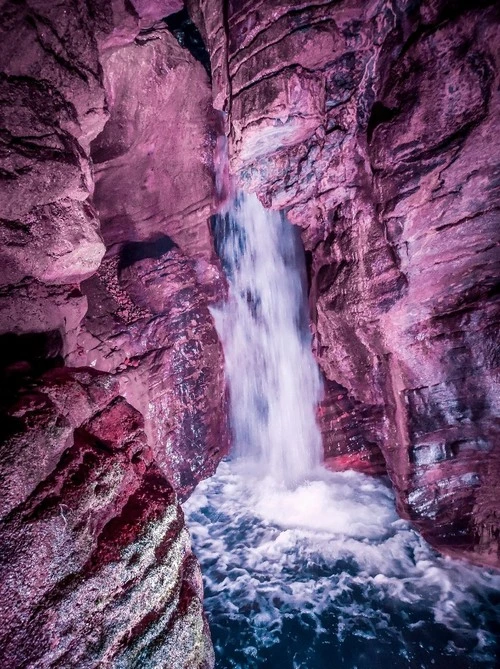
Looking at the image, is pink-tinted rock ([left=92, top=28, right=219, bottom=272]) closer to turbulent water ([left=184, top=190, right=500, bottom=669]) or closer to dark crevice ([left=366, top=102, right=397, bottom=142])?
turbulent water ([left=184, top=190, right=500, bottom=669])

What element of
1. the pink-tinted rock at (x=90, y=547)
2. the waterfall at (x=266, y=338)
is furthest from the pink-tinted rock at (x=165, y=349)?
the pink-tinted rock at (x=90, y=547)

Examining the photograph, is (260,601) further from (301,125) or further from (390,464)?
(301,125)

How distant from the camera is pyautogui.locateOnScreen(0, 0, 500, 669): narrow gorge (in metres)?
3.12

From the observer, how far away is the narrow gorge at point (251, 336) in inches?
123

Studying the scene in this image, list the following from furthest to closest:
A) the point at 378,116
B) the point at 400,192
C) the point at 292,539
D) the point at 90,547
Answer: the point at 292,539
the point at 378,116
the point at 400,192
the point at 90,547

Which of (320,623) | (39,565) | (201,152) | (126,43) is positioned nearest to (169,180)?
(201,152)

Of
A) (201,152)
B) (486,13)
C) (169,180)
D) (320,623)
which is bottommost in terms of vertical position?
(320,623)

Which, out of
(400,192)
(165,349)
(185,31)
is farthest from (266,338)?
(185,31)

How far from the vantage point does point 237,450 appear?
898 cm

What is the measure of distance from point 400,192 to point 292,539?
6.46 metres

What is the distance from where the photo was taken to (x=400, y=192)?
4.90m

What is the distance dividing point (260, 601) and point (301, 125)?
749cm

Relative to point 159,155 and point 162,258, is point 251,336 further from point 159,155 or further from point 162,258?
point 159,155

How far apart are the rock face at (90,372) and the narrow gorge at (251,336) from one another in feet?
0.08
